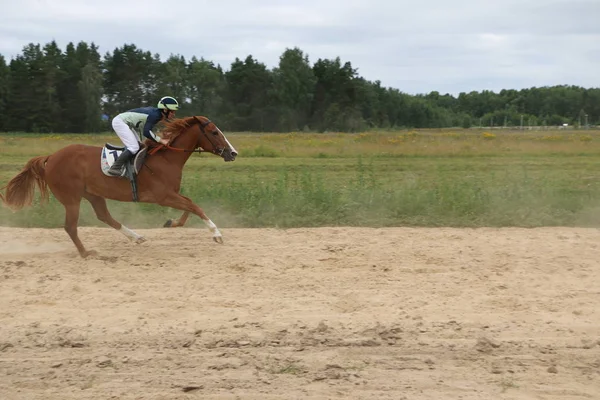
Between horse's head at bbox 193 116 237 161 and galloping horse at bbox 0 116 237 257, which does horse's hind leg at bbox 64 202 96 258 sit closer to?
galloping horse at bbox 0 116 237 257

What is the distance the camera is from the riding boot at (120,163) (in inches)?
402

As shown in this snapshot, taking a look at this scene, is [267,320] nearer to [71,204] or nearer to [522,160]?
[71,204]

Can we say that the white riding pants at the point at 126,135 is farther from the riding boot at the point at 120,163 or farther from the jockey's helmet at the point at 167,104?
the jockey's helmet at the point at 167,104

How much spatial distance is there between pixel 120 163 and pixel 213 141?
4.99ft

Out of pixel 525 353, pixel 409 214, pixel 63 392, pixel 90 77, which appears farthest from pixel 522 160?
pixel 90 77

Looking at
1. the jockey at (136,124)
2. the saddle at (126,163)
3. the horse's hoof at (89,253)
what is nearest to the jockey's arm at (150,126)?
the jockey at (136,124)

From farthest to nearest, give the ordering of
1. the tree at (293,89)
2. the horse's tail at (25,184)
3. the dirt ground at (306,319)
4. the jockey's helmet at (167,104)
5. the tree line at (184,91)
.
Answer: the tree at (293,89)
the tree line at (184,91)
the horse's tail at (25,184)
the jockey's helmet at (167,104)
the dirt ground at (306,319)

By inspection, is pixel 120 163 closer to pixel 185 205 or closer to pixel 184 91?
pixel 185 205

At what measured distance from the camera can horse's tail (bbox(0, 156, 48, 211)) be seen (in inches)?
421

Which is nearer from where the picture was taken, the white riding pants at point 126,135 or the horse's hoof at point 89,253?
the horse's hoof at point 89,253

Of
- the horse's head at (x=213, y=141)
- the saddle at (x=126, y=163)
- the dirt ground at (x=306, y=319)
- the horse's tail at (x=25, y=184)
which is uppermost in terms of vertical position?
the horse's head at (x=213, y=141)

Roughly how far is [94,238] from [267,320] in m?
5.66

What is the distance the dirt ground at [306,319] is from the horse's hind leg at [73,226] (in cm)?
30

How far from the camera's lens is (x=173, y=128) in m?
10.6
